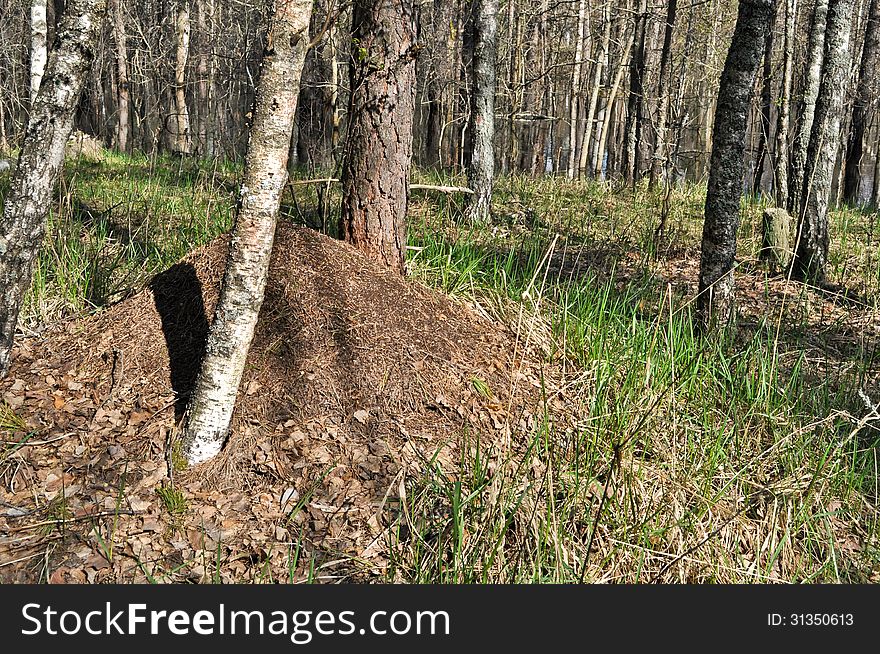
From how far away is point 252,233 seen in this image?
300 cm

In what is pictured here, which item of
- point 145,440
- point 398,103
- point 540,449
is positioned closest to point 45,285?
point 145,440

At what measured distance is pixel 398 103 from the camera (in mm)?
4387

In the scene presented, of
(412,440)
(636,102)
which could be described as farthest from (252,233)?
(636,102)

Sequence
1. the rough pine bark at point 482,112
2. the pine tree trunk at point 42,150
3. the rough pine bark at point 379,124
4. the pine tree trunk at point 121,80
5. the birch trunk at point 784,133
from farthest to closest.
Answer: the pine tree trunk at point 121,80 < the birch trunk at point 784,133 < the rough pine bark at point 482,112 < the rough pine bark at point 379,124 < the pine tree trunk at point 42,150

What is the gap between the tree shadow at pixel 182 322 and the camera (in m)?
3.62

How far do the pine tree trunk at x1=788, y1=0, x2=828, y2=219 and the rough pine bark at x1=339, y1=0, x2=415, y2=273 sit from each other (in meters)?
5.26

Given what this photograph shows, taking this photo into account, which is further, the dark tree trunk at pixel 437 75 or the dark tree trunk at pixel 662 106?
the dark tree trunk at pixel 437 75

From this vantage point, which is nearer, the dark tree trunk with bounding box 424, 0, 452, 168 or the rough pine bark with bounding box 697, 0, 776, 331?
the rough pine bark with bounding box 697, 0, 776, 331

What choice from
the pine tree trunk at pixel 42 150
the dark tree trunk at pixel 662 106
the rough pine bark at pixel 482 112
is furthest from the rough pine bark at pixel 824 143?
the pine tree trunk at pixel 42 150

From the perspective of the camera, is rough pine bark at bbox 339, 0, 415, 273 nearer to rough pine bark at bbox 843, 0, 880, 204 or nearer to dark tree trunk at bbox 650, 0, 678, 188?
dark tree trunk at bbox 650, 0, 678, 188

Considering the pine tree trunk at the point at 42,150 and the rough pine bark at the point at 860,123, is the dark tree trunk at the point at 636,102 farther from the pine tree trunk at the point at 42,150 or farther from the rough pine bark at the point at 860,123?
the pine tree trunk at the point at 42,150

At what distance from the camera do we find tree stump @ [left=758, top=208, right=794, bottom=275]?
7.64 meters

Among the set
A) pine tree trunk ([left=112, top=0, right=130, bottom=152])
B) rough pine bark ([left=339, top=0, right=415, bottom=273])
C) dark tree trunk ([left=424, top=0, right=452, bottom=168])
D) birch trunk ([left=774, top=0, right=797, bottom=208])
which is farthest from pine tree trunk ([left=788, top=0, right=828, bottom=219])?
pine tree trunk ([left=112, top=0, right=130, bottom=152])

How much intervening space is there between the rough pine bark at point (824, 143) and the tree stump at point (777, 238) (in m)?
0.16
